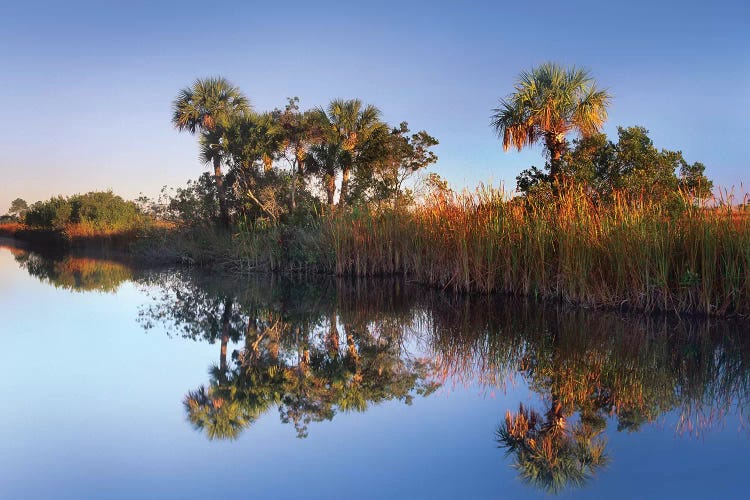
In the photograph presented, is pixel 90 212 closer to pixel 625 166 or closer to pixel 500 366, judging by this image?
pixel 625 166

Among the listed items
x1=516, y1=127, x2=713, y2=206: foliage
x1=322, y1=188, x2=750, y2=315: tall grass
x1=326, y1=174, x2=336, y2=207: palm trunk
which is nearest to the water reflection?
x1=322, y1=188, x2=750, y2=315: tall grass

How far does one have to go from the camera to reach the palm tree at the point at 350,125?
25.0 m

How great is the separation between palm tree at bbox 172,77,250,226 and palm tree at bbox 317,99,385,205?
440 cm

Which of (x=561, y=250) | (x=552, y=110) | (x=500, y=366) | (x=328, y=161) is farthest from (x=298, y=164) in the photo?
(x=500, y=366)

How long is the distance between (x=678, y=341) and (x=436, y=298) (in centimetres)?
465

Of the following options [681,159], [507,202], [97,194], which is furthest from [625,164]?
[97,194]

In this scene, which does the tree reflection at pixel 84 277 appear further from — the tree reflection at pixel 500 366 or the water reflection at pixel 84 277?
the tree reflection at pixel 500 366

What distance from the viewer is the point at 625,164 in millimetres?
19406

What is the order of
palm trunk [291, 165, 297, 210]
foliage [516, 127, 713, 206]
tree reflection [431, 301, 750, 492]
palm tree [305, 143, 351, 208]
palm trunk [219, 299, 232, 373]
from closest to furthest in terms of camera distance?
tree reflection [431, 301, 750, 492], palm trunk [219, 299, 232, 373], foliage [516, 127, 713, 206], palm trunk [291, 165, 297, 210], palm tree [305, 143, 351, 208]

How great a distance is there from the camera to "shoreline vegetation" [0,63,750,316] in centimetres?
777

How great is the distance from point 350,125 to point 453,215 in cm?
1541

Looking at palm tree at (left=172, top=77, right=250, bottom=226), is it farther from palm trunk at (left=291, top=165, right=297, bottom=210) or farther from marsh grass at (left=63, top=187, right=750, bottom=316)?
marsh grass at (left=63, top=187, right=750, bottom=316)

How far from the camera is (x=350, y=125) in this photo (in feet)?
82.2

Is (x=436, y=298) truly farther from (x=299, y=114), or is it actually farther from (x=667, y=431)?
(x=299, y=114)
